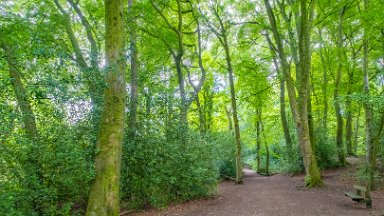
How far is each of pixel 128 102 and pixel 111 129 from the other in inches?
119

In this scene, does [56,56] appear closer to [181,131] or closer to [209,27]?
[181,131]

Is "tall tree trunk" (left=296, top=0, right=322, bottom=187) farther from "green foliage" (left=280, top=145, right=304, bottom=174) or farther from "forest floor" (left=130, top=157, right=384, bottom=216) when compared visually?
"green foliage" (left=280, top=145, right=304, bottom=174)

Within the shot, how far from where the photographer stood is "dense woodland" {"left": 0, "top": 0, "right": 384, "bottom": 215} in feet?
19.2

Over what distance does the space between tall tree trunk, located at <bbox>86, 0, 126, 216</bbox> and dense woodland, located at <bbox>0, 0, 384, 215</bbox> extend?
22 mm

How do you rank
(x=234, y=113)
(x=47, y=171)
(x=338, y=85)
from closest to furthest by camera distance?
(x=47, y=171) → (x=234, y=113) → (x=338, y=85)

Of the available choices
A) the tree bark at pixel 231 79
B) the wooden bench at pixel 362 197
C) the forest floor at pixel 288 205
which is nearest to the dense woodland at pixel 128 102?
the tree bark at pixel 231 79

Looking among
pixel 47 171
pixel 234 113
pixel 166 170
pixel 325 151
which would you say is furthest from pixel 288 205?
pixel 325 151

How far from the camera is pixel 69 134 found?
7.44 metres

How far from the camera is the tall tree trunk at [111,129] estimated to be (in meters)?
6.24

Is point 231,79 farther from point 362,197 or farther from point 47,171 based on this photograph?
point 47,171

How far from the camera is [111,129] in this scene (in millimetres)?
6457

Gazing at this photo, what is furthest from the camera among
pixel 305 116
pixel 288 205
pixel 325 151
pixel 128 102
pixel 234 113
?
pixel 325 151

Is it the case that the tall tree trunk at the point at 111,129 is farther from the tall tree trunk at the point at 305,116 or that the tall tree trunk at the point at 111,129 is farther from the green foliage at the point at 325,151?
the green foliage at the point at 325,151

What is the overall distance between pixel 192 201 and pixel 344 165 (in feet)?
31.2
